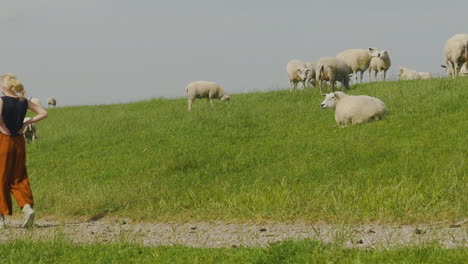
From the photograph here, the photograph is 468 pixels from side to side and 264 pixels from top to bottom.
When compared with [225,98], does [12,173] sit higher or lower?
higher

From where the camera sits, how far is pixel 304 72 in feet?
103

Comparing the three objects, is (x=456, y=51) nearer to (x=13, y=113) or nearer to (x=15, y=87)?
(x=15, y=87)

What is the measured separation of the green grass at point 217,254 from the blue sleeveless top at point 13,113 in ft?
10.9

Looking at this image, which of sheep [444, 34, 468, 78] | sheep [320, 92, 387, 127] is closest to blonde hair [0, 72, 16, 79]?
sheep [320, 92, 387, 127]

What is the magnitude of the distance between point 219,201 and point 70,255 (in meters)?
5.02

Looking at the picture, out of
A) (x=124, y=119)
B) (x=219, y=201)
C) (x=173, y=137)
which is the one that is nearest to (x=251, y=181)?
(x=219, y=201)

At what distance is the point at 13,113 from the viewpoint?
458 inches

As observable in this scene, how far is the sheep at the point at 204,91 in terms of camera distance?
Result: 30.3 m

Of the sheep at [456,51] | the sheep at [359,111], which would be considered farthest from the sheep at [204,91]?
the sheep at [359,111]

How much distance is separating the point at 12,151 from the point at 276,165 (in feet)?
21.4

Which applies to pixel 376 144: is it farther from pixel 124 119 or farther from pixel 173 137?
pixel 124 119

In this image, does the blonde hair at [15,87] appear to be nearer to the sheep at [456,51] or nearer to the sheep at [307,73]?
the sheep at [307,73]

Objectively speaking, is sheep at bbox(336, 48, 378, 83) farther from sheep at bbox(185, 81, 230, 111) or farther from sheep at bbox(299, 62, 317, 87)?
sheep at bbox(185, 81, 230, 111)

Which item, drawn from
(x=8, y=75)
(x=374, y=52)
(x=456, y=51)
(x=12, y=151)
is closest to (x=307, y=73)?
(x=374, y=52)
